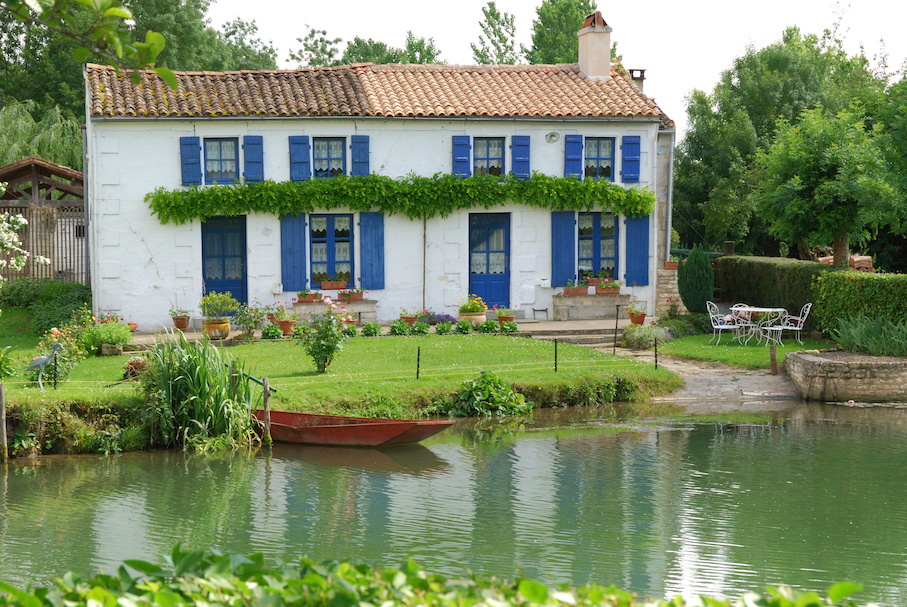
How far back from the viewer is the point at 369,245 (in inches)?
812

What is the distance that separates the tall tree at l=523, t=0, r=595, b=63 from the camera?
44.1m

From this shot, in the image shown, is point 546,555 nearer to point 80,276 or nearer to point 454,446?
point 454,446

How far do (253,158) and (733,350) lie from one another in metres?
10.4

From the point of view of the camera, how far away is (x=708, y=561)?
7.88m

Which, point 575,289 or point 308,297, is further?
point 575,289

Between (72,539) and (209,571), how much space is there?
17.3ft

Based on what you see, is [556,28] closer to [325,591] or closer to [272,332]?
[272,332]

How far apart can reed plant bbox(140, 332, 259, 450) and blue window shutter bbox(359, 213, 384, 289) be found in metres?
8.56

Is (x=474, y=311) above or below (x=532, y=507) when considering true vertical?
above

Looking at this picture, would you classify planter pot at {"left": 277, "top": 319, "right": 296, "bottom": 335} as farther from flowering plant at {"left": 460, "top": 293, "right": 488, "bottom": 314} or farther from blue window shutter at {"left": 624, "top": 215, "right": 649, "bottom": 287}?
blue window shutter at {"left": 624, "top": 215, "right": 649, "bottom": 287}

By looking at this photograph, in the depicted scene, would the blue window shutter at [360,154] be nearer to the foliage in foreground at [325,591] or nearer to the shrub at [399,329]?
the shrub at [399,329]

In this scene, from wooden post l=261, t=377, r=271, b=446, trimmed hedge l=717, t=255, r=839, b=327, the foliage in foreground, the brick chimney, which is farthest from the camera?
the brick chimney

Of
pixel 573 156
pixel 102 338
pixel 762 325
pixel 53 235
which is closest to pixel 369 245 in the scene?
pixel 573 156

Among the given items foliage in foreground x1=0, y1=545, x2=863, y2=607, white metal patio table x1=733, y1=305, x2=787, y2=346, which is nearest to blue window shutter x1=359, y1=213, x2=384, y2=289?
white metal patio table x1=733, y1=305, x2=787, y2=346
